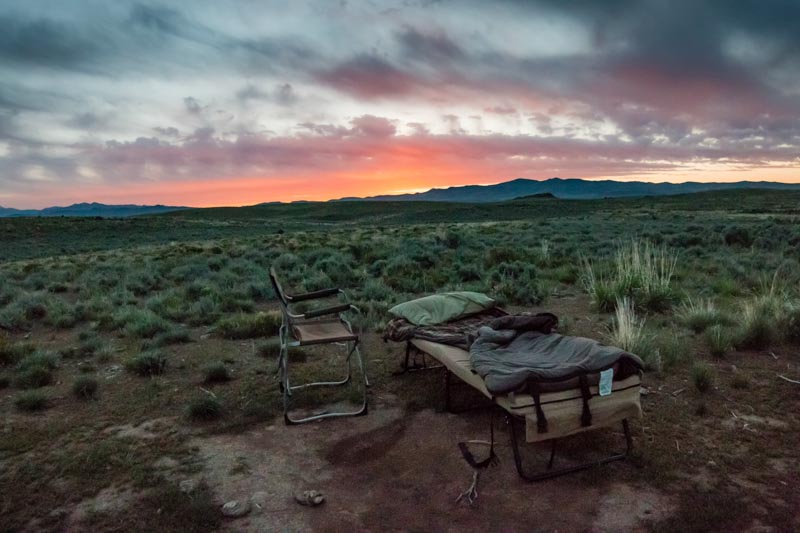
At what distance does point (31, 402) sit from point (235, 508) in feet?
9.24

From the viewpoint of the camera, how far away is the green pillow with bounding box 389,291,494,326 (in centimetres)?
555

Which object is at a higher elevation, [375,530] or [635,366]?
[635,366]

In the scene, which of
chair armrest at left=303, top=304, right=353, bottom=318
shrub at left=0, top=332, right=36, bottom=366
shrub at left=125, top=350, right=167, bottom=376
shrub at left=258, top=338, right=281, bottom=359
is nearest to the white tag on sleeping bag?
chair armrest at left=303, top=304, right=353, bottom=318

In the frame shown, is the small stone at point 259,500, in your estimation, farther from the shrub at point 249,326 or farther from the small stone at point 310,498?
the shrub at point 249,326

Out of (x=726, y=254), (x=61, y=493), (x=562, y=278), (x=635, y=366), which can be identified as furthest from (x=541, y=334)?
(x=726, y=254)

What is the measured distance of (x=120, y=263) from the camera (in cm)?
1484

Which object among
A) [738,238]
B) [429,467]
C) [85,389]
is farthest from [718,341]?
[738,238]

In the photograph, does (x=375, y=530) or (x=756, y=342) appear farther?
(x=756, y=342)

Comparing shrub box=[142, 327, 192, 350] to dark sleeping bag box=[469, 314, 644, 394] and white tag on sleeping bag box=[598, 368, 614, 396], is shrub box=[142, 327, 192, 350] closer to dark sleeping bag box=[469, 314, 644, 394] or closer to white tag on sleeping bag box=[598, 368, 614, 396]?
dark sleeping bag box=[469, 314, 644, 394]

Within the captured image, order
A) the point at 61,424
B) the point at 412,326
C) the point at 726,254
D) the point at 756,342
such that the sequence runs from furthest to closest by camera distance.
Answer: the point at 726,254, the point at 756,342, the point at 412,326, the point at 61,424

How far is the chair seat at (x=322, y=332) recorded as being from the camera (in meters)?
4.64

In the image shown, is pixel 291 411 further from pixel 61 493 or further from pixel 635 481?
pixel 635 481

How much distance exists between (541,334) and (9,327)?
7673 mm

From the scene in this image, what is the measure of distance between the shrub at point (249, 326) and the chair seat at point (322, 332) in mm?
1771
